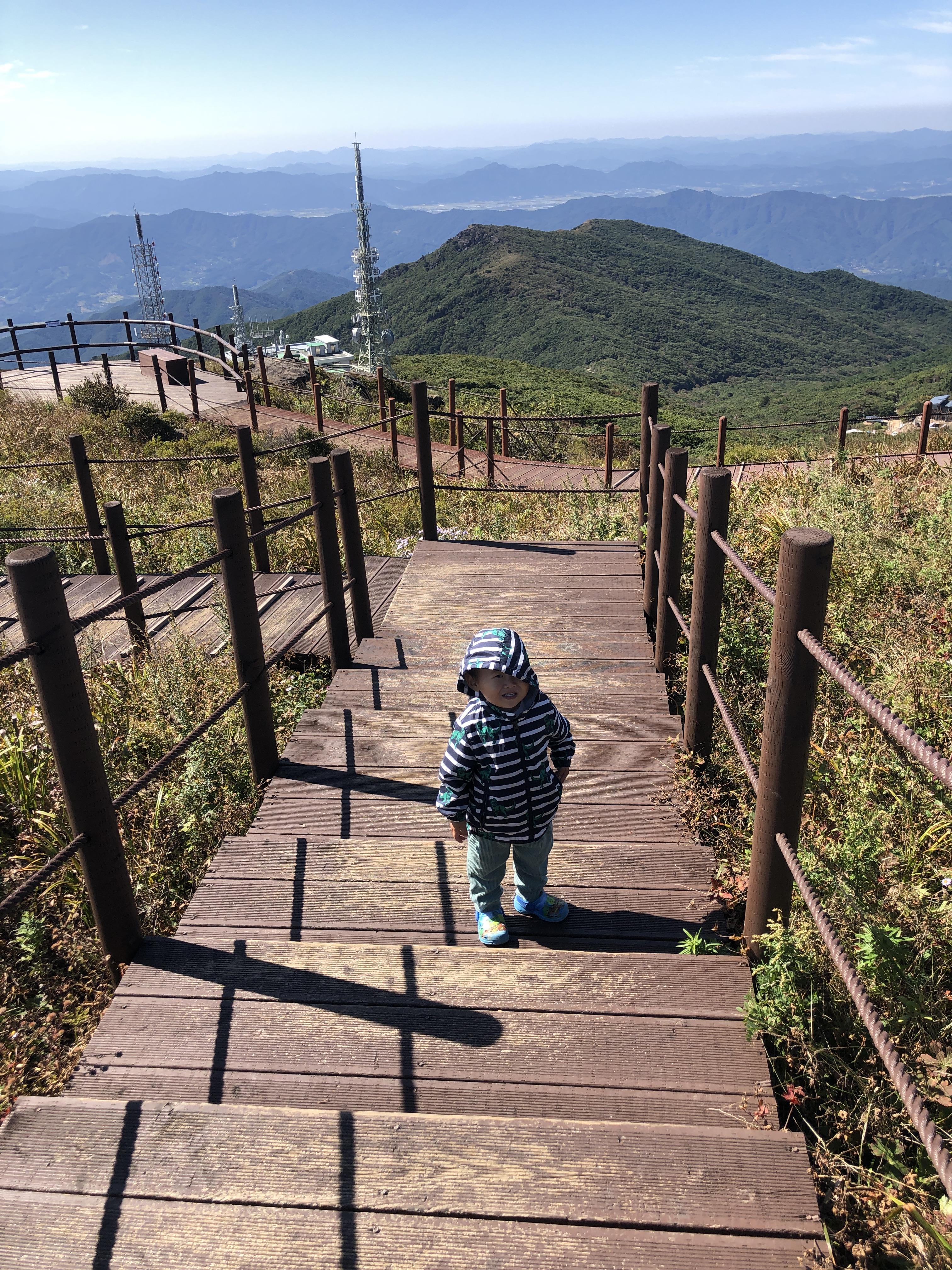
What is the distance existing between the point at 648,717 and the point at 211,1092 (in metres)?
2.63

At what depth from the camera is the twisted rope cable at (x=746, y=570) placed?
90.0 inches

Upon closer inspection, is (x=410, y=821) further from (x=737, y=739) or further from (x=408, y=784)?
(x=737, y=739)

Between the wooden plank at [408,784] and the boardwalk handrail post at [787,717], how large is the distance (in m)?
1.11

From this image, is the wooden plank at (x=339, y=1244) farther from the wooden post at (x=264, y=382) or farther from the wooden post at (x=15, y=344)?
the wooden post at (x=15, y=344)

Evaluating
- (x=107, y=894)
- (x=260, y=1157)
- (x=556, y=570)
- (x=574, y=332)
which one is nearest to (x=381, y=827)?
(x=107, y=894)

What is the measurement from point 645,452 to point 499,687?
4.57 metres

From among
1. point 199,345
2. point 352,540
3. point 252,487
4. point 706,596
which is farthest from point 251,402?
point 706,596

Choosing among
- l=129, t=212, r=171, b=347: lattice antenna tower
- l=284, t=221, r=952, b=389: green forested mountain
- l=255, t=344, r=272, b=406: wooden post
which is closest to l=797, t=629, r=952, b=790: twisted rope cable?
l=255, t=344, r=272, b=406: wooden post

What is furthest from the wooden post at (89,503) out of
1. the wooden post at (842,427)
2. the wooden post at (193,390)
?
the wooden post at (842,427)

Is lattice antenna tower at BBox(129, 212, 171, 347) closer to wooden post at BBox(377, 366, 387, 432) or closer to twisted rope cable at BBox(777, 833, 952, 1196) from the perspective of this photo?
wooden post at BBox(377, 366, 387, 432)

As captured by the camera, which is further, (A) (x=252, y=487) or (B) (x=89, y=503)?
(A) (x=252, y=487)

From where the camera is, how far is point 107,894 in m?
2.72

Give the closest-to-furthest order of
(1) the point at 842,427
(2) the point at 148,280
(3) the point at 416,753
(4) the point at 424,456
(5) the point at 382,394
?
(3) the point at 416,753 < (4) the point at 424,456 < (1) the point at 842,427 < (5) the point at 382,394 < (2) the point at 148,280

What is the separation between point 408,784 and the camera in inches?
148
